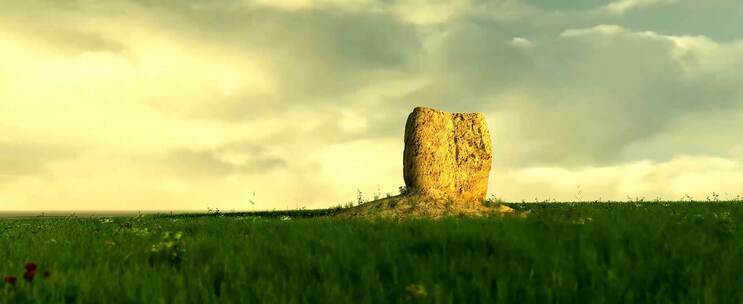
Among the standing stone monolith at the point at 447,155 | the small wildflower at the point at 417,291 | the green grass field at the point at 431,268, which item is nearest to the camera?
the small wildflower at the point at 417,291

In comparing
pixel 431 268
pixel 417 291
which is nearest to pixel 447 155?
pixel 431 268

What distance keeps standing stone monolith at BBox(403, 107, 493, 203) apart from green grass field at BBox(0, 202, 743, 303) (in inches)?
774

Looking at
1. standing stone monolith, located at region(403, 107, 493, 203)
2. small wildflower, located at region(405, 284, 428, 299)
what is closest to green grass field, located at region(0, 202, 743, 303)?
small wildflower, located at region(405, 284, 428, 299)

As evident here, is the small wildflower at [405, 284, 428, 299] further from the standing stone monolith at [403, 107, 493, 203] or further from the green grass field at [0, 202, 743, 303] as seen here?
the standing stone monolith at [403, 107, 493, 203]

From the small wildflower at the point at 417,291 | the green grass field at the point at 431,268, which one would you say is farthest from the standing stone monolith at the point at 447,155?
the small wildflower at the point at 417,291

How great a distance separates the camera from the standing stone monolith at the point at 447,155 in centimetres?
3020

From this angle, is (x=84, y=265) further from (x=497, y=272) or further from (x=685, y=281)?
(x=685, y=281)

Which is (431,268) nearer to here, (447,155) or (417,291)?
(417,291)

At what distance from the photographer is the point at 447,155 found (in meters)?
30.9

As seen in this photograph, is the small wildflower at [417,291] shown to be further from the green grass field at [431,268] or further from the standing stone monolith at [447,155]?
the standing stone monolith at [447,155]

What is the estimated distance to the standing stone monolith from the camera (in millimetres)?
30203

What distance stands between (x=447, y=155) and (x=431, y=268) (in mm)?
24150

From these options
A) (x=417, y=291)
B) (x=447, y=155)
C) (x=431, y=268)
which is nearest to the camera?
(x=417, y=291)

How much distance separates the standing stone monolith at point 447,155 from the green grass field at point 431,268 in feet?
64.5
